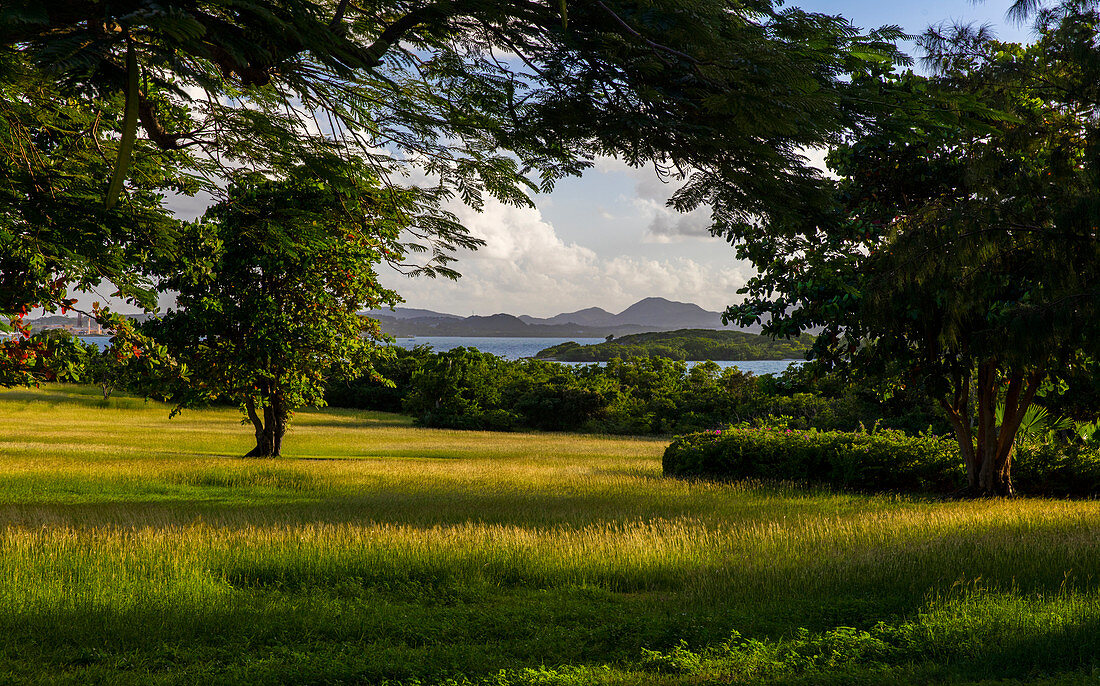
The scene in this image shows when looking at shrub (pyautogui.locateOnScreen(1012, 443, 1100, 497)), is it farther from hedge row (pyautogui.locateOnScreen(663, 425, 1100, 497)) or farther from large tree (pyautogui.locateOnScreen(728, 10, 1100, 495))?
large tree (pyautogui.locateOnScreen(728, 10, 1100, 495))

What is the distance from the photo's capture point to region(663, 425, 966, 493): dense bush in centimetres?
1630

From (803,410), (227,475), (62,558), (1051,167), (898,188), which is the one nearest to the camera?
(62,558)

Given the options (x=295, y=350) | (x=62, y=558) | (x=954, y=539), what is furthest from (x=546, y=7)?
(x=295, y=350)

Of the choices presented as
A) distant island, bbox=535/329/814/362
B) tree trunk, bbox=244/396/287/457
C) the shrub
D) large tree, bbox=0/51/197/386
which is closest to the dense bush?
the shrub

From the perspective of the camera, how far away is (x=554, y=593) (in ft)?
23.7

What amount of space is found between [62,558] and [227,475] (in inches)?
430

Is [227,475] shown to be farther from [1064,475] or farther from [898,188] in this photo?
[1064,475]

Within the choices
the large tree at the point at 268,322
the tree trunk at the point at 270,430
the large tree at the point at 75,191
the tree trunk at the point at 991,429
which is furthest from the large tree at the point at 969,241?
the tree trunk at the point at 270,430

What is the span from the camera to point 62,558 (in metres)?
7.86

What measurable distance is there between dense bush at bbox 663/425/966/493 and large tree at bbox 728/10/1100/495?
1401 mm

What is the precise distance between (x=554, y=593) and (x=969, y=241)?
26.5ft

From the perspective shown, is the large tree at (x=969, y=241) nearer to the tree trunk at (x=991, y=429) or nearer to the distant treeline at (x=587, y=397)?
the tree trunk at (x=991, y=429)

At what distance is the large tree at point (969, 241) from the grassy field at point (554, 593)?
2503 mm

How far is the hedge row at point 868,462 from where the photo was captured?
50.7ft
